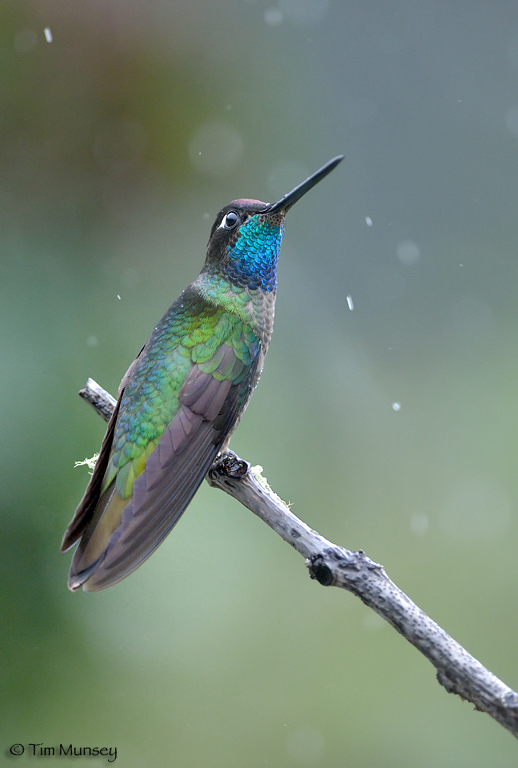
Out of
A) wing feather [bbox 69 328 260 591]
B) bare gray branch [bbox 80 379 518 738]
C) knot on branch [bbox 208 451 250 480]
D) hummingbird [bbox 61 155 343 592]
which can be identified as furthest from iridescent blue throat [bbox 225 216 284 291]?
bare gray branch [bbox 80 379 518 738]

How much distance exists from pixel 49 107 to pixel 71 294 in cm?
94

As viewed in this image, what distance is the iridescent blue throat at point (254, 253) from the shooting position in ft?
5.41

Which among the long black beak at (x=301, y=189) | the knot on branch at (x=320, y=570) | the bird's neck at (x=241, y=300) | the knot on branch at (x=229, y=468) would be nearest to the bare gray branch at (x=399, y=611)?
the knot on branch at (x=320, y=570)

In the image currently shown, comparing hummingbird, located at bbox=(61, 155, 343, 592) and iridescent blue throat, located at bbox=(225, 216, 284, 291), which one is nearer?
hummingbird, located at bbox=(61, 155, 343, 592)

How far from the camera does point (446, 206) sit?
3.75 metres

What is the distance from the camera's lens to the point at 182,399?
4.95ft

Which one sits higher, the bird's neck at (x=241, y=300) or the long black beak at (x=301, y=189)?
the long black beak at (x=301, y=189)

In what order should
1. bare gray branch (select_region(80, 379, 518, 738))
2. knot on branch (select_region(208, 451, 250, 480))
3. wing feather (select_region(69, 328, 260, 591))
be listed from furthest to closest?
knot on branch (select_region(208, 451, 250, 480)), wing feather (select_region(69, 328, 260, 591)), bare gray branch (select_region(80, 379, 518, 738))

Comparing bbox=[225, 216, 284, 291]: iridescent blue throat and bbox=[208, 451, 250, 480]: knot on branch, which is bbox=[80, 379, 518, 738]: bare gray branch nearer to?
bbox=[208, 451, 250, 480]: knot on branch

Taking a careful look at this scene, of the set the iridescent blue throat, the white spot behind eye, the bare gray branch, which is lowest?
the bare gray branch

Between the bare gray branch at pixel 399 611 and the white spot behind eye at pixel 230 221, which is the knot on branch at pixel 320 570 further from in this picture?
the white spot behind eye at pixel 230 221

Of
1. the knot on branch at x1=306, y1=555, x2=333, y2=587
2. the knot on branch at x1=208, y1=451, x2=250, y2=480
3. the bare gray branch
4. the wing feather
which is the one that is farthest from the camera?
the knot on branch at x1=208, y1=451, x2=250, y2=480

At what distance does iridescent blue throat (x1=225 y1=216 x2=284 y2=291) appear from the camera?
1650 millimetres

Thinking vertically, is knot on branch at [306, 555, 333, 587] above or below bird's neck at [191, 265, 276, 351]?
below
